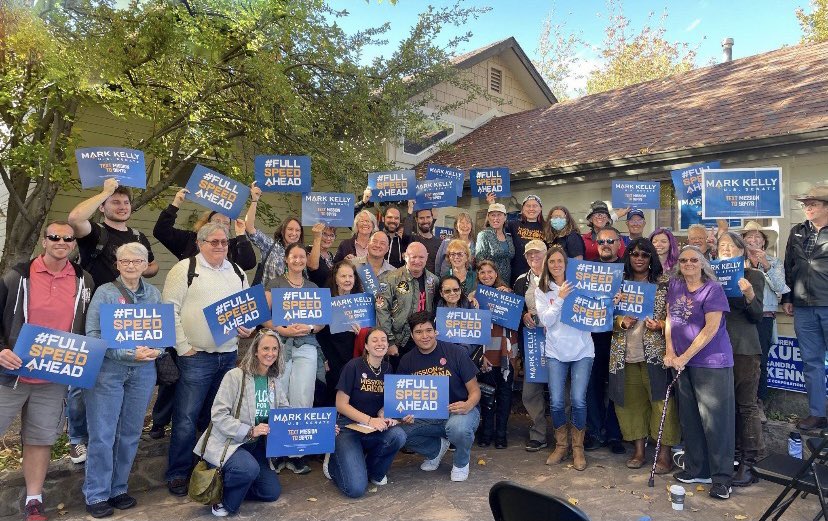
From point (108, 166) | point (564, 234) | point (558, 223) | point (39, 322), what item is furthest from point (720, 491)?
point (108, 166)

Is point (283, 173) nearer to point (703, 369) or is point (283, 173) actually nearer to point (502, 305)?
point (502, 305)

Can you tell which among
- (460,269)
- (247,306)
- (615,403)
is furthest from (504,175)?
(247,306)

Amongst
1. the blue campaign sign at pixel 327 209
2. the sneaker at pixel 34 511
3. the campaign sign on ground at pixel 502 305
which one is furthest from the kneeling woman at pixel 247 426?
the campaign sign on ground at pixel 502 305

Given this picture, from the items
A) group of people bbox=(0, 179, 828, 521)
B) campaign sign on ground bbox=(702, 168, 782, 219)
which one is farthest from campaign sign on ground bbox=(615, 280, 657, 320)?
campaign sign on ground bbox=(702, 168, 782, 219)

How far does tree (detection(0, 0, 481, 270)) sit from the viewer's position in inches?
271

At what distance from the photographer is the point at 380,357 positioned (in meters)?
5.39

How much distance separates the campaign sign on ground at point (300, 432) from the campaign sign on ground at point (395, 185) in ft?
11.5

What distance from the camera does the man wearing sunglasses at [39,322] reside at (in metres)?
4.20

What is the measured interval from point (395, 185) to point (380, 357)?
3.02 metres

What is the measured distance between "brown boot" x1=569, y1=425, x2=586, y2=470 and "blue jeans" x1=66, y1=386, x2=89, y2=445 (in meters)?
4.56

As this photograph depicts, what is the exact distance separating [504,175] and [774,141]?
12.6 feet

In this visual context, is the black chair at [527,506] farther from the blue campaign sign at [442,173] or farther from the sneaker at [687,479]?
the blue campaign sign at [442,173]

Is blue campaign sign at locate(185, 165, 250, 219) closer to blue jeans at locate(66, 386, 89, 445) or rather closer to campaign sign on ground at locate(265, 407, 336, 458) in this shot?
blue jeans at locate(66, 386, 89, 445)

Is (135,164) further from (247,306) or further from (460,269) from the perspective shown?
(460,269)
